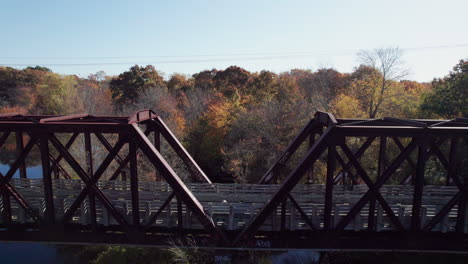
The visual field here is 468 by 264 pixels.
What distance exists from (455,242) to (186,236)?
30.1 feet

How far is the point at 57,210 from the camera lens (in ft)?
33.7

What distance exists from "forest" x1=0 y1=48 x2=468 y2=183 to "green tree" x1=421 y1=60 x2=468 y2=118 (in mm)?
64

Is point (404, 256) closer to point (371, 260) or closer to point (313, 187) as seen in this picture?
point (371, 260)

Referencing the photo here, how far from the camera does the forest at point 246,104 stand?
91.6 ft

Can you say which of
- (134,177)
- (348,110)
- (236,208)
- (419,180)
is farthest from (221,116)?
(419,180)

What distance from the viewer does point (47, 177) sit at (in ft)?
28.9

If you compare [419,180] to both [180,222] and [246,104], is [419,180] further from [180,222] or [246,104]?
[246,104]

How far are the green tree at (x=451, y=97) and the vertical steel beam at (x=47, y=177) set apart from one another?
26.3 meters

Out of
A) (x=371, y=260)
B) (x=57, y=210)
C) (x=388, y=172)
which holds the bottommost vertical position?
(x=371, y=260)

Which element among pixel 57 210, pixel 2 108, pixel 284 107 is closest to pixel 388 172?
pixel 57 210

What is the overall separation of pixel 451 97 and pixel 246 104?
23339 mm

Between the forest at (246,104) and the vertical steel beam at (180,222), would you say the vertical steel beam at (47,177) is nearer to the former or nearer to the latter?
the vertical steel beam at (180,222)

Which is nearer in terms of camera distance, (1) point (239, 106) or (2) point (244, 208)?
(2) point (244, 208)

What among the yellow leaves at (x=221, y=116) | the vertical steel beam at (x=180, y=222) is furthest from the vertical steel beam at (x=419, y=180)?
the yellow leaves at (x=221, y=116)
